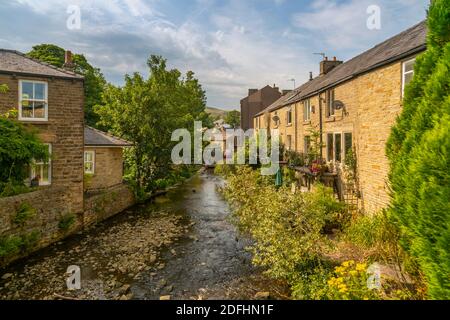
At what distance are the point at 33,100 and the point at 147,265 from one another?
10545mm

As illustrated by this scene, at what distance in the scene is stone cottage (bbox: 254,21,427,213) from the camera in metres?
10.6

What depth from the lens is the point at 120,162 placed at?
71.1ft

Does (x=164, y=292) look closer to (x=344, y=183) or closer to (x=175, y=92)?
(x=344, y=183)

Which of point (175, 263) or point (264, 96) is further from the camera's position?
point (264, 96)

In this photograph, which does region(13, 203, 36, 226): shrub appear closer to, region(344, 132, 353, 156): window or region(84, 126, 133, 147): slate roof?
region(84, 126, 133, 147): slate roof

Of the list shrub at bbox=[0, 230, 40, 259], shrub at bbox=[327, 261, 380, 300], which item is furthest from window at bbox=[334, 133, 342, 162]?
shrub at bbox=[0, 230, 40, 259]

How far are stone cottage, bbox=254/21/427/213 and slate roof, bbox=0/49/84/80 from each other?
14.4 m

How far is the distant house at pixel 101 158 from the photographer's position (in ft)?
63.0

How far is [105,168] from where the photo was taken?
20.0 meters

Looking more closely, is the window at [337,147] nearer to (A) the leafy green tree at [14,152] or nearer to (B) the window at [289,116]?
(B) the window at [289,116]

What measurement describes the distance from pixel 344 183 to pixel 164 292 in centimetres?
1038

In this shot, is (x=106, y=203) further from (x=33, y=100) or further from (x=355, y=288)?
(x=355, y=288)
